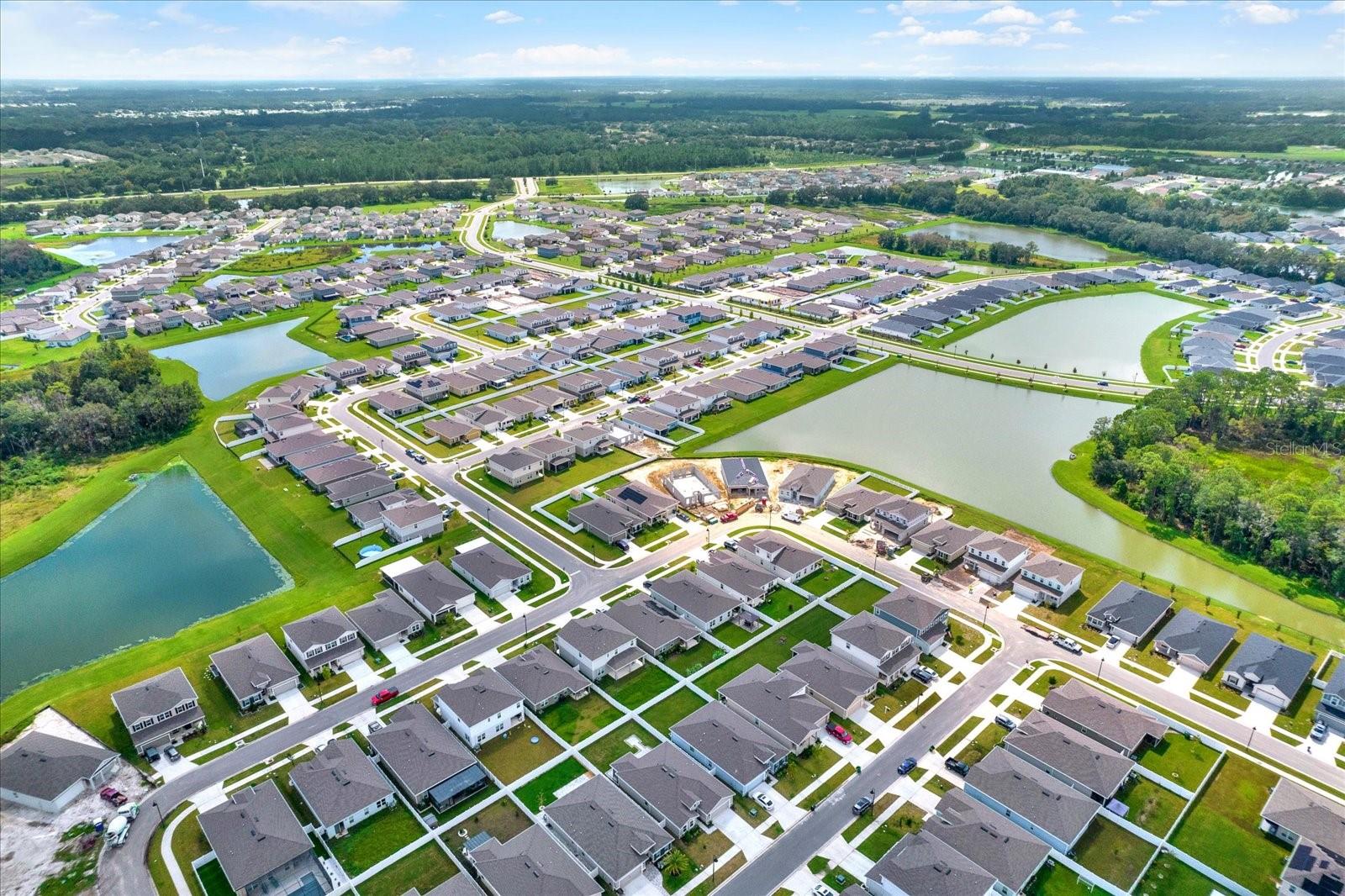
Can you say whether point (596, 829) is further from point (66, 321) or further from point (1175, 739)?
point (66, 321)

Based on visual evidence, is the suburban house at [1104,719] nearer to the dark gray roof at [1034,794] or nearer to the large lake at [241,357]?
the dark gray roof at [1034,794]

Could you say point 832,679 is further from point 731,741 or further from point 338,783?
point 338,783

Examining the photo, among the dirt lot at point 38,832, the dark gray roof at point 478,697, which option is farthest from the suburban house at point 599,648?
the dirt lot at point 38,832

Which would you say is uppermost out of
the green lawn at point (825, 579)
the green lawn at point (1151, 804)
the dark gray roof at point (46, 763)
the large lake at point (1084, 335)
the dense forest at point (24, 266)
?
the dense forest at point (24, 266)

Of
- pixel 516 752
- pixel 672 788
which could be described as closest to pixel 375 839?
pixel 516 752

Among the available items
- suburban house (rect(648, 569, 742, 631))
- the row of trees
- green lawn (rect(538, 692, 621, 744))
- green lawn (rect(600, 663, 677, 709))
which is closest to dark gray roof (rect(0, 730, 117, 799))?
green lawn (rect(538, 692, 621, 744))

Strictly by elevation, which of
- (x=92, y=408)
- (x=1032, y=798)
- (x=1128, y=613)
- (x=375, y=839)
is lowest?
(x=375, y=839)

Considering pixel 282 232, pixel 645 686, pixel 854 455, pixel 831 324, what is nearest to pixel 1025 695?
pixel 645 686
